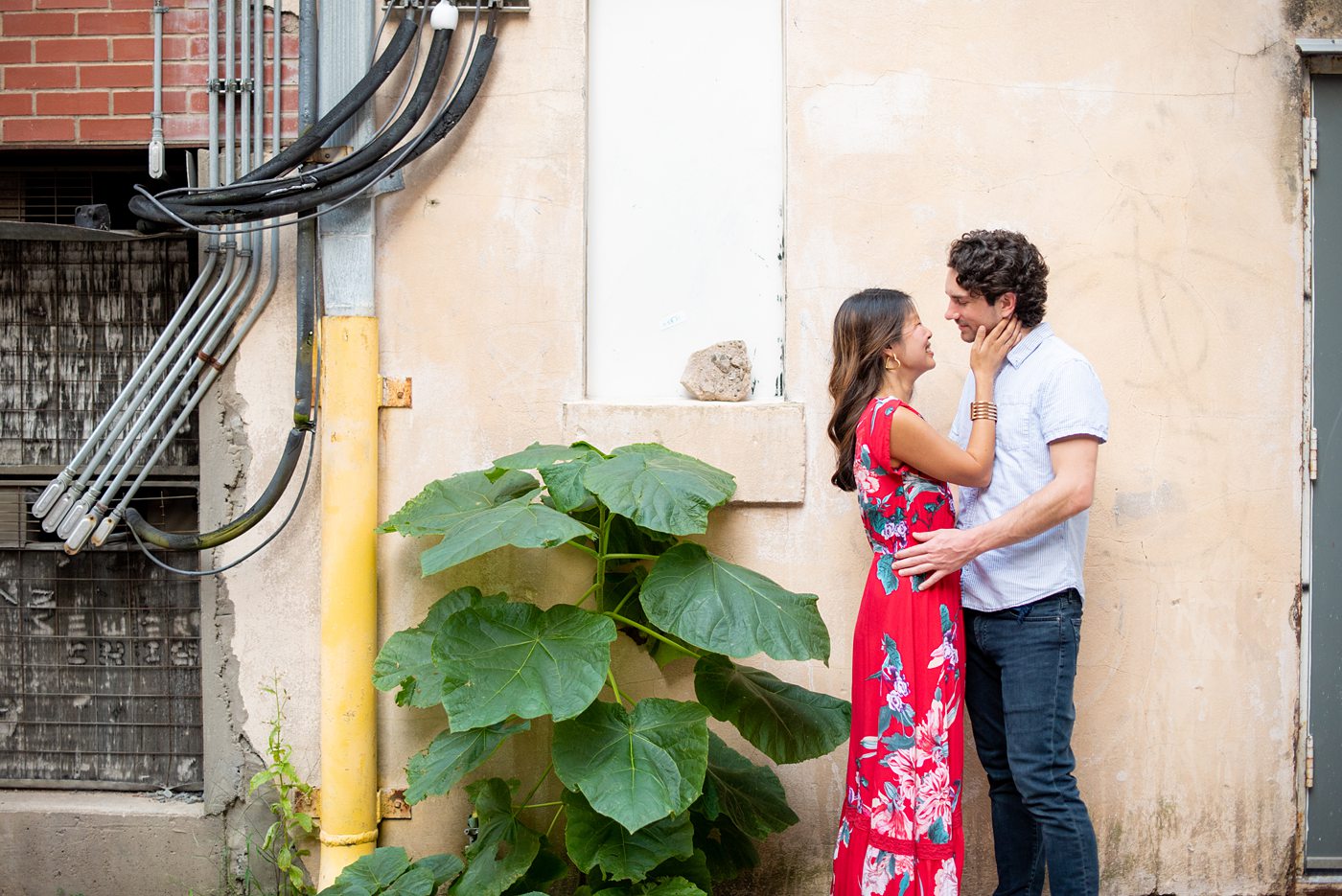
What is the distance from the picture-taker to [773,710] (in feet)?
9.71

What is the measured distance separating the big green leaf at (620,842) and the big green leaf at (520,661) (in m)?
0.39

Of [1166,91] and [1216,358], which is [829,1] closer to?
[1166,91]

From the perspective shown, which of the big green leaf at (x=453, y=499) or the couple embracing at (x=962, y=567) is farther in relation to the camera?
the big green leaf at (x=453, y=499)

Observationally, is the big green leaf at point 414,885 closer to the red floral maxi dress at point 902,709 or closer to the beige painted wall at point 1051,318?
the beige painted wall at point 1051,318

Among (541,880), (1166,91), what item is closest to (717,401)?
(541,880)

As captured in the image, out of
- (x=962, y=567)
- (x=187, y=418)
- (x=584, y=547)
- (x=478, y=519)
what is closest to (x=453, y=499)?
(x=478, y=519)

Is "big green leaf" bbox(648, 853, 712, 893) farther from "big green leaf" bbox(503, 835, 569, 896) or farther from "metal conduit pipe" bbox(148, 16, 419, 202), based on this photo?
"metal conduit pipe" bbox(148, 16, 419, 202)

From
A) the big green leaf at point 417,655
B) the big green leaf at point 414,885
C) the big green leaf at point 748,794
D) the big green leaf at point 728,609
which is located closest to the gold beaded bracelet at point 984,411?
the big green leaf at point 728,609

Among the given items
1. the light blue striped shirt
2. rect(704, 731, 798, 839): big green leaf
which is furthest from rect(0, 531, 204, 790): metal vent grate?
the light blue striped shirt

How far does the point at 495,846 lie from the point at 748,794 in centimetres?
74

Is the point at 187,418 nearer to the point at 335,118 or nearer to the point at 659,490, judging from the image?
Result: the point at 335,118

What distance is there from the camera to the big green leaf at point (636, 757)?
2.53 m

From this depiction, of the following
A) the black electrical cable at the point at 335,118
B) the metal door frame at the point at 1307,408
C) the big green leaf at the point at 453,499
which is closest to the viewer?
the big green leaf at the point at 453,499

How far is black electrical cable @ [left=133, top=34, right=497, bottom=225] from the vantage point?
3.15 m
